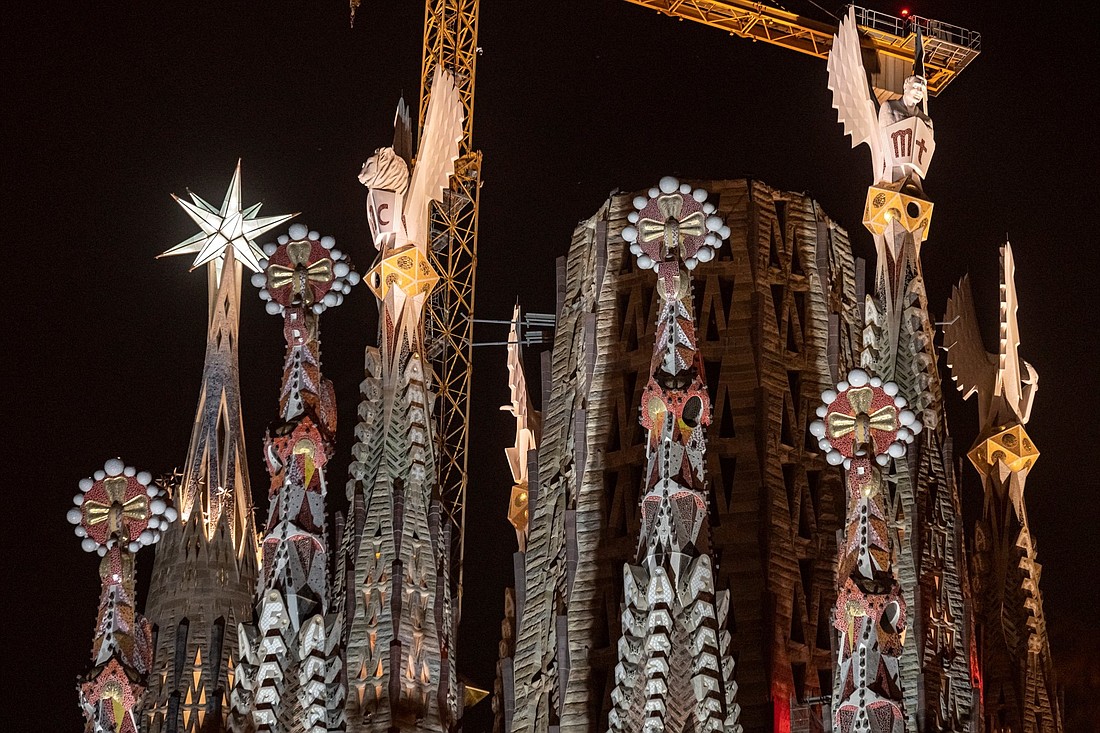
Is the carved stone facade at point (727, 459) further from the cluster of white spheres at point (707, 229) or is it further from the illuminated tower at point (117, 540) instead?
the illuminated tower at point (117, 540)

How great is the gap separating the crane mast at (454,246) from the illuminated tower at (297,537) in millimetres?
14673

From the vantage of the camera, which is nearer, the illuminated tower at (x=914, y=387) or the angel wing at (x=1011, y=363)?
the illuminated tower at (x=914, y=387)

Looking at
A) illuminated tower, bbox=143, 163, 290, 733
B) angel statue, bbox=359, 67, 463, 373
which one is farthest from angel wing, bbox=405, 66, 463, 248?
illuminated tower, bbox=143, 163, 290, 733

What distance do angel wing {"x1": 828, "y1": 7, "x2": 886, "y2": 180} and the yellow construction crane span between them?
4.47 metres

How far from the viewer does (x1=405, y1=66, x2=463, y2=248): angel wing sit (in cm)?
4138

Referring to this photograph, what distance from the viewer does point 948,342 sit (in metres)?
44.3

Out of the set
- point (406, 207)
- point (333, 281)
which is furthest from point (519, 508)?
point (333, 281)

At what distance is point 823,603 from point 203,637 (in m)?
12.1

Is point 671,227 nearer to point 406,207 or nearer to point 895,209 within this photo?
point 895,209

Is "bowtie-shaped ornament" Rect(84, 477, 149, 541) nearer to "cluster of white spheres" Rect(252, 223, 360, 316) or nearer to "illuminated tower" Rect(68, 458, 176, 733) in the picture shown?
"illuminated tower" Rect(68, 458, 176, 733)

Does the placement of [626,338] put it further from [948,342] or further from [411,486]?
[948,342]

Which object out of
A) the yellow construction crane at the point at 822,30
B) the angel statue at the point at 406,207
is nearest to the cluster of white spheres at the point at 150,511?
the angel statue at the point at 406,207

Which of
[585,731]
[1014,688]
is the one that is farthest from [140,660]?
[1014,688]

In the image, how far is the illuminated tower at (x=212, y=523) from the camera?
42.9 meters
